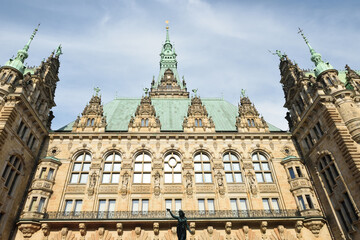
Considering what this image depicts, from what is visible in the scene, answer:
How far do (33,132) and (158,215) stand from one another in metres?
12.9

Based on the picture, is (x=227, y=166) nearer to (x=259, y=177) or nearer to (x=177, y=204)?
(x=259, y=177)

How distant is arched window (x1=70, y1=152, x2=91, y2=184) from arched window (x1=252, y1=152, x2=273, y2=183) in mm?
14933

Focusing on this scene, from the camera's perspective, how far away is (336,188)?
17.8m

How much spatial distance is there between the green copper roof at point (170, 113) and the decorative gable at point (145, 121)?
1.26 m

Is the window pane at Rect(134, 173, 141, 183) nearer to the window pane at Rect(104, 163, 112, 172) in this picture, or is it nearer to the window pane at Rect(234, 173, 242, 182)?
the window pane at Rect(104, 163, 112, 172)

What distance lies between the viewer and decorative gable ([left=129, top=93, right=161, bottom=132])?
2394 cm

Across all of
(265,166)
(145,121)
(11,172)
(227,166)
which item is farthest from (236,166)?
(11,172)

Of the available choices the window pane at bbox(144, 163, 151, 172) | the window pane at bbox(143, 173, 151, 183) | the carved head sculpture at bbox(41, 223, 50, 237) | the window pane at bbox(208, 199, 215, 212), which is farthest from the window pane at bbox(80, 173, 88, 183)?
the window pane at bbox(208, 199, 215, 212)

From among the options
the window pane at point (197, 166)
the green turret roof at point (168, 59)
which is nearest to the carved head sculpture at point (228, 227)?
the window pane at point (197, 166)

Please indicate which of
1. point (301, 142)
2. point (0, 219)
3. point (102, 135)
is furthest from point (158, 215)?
point (301, 142)

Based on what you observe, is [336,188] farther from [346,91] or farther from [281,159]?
[346,91]

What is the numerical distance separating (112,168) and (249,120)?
14217mm

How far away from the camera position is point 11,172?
722 inches

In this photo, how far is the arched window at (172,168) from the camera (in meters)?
21.3
